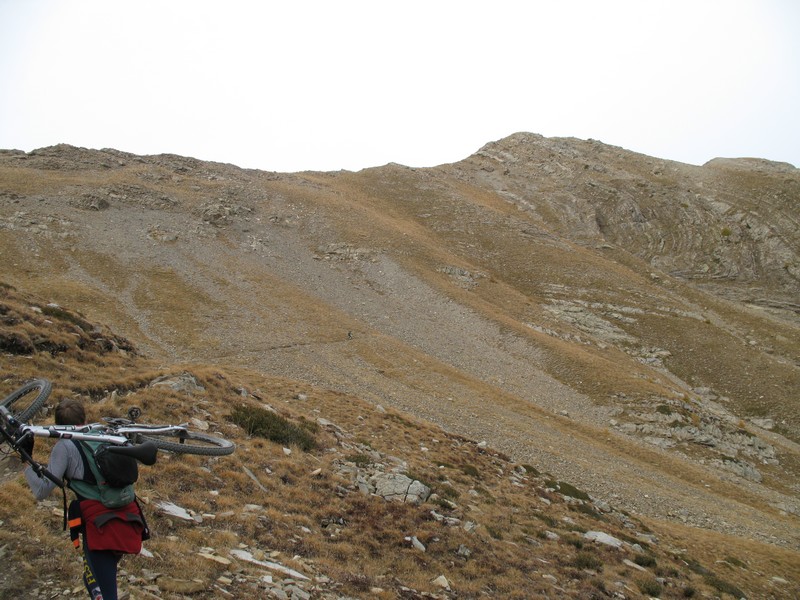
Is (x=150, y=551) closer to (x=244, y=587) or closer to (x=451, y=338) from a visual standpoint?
(x=244, y=587)

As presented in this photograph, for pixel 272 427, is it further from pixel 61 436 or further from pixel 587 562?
pixel 61 436

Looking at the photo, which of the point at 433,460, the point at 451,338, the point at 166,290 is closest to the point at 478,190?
the point at 451,338

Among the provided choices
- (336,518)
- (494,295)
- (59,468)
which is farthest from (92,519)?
(494,295)

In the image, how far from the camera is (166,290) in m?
45.8

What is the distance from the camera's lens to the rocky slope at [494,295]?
34.0m

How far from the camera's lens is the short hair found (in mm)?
6453

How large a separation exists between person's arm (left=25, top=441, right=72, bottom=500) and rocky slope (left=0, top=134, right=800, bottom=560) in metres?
24.6

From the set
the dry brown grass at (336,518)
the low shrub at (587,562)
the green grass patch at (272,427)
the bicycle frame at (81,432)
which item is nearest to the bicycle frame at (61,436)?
the bicycle frame at (81,432)

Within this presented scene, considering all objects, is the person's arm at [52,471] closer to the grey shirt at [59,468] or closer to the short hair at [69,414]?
the grey shirt at [59,468]

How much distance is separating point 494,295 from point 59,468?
5673 centimetres

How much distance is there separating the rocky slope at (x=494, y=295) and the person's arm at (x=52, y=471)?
24.6 m

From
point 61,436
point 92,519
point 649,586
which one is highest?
point 61,436

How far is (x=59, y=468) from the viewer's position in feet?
20.1

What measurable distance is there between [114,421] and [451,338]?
41.0 meters
